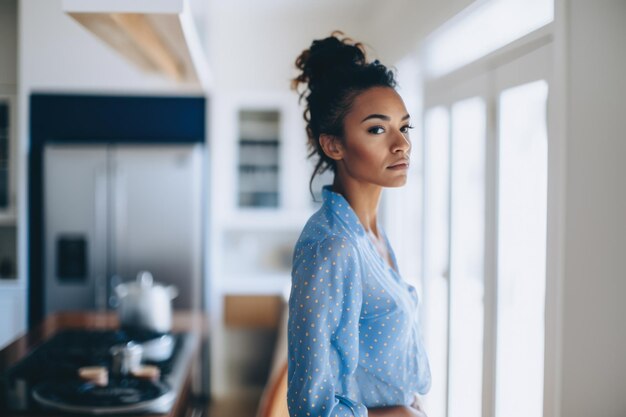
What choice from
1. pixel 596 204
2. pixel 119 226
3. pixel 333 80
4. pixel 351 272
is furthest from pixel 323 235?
pixel 119 226

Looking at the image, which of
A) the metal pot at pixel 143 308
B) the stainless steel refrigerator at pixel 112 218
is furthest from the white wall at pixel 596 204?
the stainless steel refrigerator at pixel 112 218

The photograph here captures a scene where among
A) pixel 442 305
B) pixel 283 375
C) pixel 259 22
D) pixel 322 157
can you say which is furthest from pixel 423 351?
pixel 259 22

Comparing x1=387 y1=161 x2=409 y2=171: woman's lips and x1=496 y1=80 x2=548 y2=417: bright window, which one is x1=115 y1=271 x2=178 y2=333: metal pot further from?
x1=387 y1=161 x2=409 y2=171: woman's lips

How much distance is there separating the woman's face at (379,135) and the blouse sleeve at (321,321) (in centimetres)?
17

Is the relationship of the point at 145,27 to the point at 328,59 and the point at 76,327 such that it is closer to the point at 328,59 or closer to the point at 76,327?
the point at 328,59

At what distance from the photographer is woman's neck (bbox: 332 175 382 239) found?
3.98 feet

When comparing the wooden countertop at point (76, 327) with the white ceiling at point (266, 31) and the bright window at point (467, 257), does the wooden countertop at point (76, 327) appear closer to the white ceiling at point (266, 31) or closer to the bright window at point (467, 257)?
the bright window at point (467, 257)

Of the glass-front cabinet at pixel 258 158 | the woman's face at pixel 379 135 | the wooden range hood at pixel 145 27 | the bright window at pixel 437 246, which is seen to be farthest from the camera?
the glass-front cabinet at pixel 258 158

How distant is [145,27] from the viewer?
7.12ft

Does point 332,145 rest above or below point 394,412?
above

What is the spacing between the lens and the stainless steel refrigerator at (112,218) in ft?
13.6

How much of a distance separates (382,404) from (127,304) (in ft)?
5.59

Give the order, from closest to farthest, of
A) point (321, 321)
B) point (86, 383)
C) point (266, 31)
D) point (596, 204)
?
1. point (321, 321)
2. point (596, 204)
3. point (86, 383)
4. point (266, 31)

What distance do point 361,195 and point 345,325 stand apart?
28 cm
